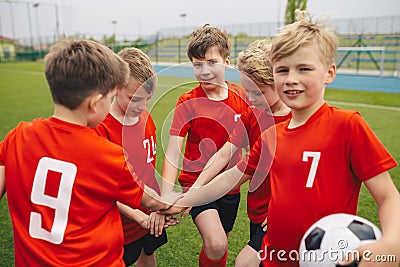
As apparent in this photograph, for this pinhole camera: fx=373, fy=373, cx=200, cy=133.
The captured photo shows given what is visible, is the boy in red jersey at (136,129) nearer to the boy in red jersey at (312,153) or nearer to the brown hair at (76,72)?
the brown hair at (76,72)

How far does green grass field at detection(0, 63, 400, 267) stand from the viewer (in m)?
2.57

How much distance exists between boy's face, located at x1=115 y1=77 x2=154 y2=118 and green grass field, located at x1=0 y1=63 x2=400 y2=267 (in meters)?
0.06

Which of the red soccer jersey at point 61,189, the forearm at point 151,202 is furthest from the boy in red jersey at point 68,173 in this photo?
the forearm at point 151,202

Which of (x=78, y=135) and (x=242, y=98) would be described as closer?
(x=78, y=135)

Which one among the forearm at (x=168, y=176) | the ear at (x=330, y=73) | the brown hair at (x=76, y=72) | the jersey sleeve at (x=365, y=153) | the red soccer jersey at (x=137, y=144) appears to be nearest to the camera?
the jersey sleeve at (x=365, y=153)

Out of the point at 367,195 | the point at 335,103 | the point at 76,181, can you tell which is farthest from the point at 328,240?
the point at 335,103

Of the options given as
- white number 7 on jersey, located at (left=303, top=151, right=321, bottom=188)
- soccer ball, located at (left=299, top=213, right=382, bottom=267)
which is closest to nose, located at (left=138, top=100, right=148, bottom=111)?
white number 7 on jersey, located at (left=303, top=151, right=321, bottom=188)

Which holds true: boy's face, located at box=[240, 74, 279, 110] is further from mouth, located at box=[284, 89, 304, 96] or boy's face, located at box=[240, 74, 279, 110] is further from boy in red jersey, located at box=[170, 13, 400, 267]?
mouth, located at box=[284, 89, 304, 96]

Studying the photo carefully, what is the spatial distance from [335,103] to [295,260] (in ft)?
28.9

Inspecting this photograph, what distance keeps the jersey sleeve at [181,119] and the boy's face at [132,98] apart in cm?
37

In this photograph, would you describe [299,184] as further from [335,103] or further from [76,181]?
[335,103]

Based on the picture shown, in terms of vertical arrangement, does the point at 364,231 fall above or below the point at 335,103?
above

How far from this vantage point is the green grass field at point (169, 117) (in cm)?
257

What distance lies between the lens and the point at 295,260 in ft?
5.52
